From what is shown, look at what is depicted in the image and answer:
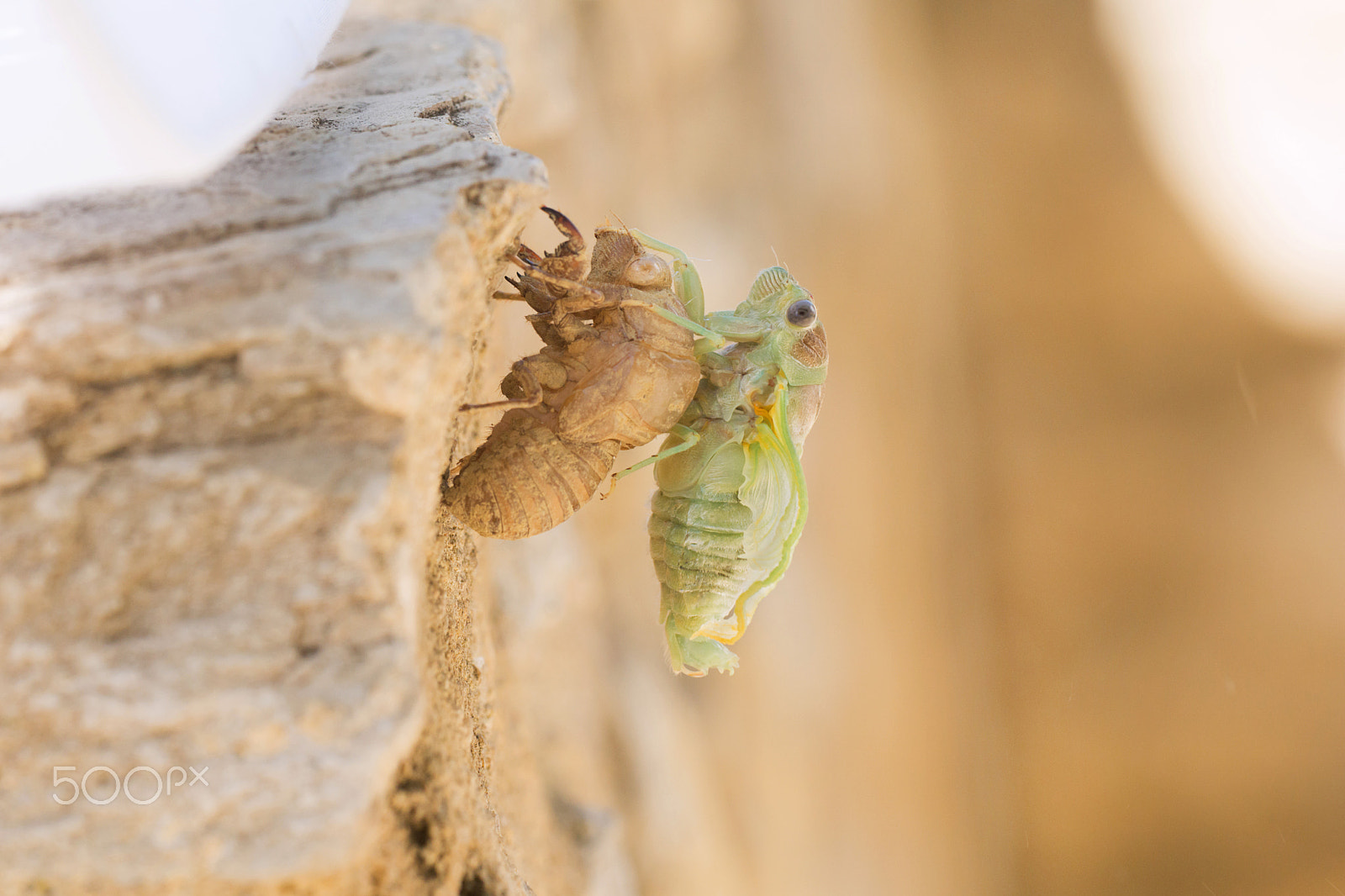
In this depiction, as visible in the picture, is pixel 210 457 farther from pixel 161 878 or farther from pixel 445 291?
pixel 161 878

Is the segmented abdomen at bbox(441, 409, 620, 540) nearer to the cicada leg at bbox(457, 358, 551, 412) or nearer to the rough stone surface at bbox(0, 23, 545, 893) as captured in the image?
the cicada leg at bbox(457, 358, 551, 412)

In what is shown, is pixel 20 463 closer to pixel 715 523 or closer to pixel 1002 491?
pixel 715 523

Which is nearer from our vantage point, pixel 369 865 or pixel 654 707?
pixel 369 865

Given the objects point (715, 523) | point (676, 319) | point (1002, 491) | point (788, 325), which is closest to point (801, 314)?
point (788, 325)

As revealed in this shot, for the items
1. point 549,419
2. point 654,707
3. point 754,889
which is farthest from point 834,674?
point 549,419

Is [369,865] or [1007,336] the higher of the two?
[1007,336]

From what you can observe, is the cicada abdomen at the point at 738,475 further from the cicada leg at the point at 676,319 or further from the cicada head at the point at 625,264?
the cicada head at the point at 625,264

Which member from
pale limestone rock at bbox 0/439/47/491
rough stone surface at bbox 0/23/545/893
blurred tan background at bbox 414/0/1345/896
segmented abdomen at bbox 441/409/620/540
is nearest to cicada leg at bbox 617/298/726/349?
segmented abdomen at bbox 441/409/620/540
